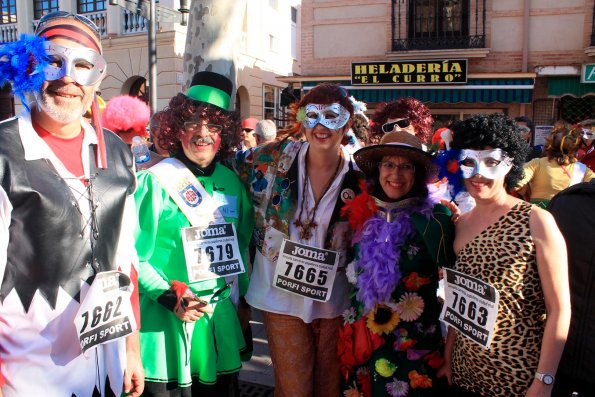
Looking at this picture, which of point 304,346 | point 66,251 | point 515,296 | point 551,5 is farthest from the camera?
point 551,5

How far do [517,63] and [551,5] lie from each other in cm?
144

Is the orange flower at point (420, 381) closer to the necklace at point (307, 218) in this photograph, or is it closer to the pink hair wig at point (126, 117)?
the necklace at point (307, 218)

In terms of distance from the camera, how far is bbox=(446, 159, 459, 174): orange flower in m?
2.15

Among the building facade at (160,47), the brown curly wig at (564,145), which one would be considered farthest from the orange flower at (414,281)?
the building facade at (160,47)

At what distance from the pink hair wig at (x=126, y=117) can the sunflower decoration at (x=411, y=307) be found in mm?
3023

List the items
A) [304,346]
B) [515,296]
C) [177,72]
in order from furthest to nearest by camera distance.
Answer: [177,72], [304,346], [515,296]

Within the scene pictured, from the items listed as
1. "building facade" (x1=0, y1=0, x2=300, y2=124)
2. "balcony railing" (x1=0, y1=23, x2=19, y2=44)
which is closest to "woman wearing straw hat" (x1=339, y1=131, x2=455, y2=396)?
"building facade" (x1=0, y1=0, x2=300, y2=124)

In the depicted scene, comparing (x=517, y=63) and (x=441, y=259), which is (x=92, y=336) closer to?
(x=441, y=259)

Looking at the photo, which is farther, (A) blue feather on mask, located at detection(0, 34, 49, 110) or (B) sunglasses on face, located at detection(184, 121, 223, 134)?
(B) sunglasses on face, located at detection(184, 121, 223, 134)

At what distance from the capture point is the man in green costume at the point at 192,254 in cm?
235

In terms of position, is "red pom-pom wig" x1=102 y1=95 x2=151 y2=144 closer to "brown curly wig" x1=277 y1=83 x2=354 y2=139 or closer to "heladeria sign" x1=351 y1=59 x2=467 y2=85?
"brown curly wig" x1=277 y1=83 x2=354 y2=139

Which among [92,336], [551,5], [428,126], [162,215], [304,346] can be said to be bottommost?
[304,346]

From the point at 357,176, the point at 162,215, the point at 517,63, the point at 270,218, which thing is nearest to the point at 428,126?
the point at 357,176

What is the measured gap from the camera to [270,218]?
2.73 meters
